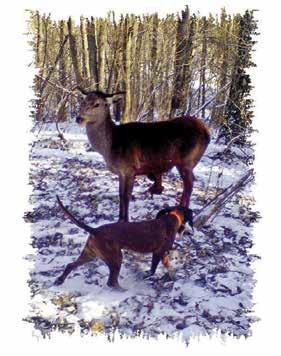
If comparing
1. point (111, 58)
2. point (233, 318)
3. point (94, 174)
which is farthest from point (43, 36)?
point (233, 318)

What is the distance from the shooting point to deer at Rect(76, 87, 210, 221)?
9.94 feet

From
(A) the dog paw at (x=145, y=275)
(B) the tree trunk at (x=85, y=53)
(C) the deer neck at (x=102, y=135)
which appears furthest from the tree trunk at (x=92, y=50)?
(A) the dog paw at (x=145, y=275)

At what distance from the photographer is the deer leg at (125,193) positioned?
3064mm

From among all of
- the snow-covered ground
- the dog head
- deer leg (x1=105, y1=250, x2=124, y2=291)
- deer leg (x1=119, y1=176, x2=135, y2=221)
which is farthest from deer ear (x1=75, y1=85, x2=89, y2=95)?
deer leg (x1=105, y1=250, x2=124, y2=291)

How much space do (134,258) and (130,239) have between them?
15 centimetres

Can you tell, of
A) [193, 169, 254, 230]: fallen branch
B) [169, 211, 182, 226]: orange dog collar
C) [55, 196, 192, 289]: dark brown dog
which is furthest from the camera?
[193, 169, 254, 230]: fallen branch

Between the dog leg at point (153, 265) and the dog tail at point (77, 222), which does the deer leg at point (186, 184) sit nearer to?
the dog leg at point (153, 265)

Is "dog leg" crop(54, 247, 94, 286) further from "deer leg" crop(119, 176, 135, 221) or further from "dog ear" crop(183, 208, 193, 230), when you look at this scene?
"dog ear" crop(183, 208, 193, 230)

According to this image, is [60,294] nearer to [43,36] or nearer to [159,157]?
[159,157]

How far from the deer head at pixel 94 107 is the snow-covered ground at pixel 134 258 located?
7.0 inches

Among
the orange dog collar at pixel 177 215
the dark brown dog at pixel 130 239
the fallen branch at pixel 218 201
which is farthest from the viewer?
the fallen branch at pixel 218 201

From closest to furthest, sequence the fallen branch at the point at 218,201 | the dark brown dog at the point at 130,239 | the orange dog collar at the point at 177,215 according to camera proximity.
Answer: the dark brown dog at the point at 130,239 < the orange dog collar at the point at 177,215 < the fallen branch at the point at 218,201

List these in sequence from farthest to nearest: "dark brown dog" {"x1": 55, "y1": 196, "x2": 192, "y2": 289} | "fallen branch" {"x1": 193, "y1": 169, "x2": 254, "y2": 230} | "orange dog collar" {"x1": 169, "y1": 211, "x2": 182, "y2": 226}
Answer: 1. "fallen branch" {"x1": 193, "y1": 169, "x2": 254, "y2": 230}
2. "orange dog collar" {"x1": 169, "y1": 211, "x2": 182, "y2": 226}
3. "dark brown dog" {"x1": 55, "y1": 196, "x2": 192, "y2": 289}

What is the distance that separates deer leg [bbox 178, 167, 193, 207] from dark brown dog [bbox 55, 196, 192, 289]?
0.08 metres
